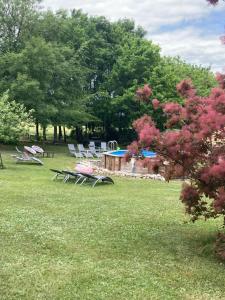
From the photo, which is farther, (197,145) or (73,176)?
(73,176)

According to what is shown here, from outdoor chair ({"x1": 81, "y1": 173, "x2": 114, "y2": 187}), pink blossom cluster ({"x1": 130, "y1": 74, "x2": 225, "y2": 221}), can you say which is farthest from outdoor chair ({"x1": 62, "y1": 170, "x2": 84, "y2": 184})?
pink blossom cluster ({"x1": 130, "y1": 74, "x2": 225, "y2": 221})

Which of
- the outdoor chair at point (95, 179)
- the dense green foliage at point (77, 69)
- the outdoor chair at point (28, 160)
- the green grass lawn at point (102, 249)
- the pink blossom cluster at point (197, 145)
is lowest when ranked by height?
the green grass lawn at point (102, 249)

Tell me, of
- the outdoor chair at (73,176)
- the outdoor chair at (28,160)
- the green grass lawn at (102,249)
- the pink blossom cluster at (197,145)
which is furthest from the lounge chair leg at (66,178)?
the pink blossom cluster at (197,145)

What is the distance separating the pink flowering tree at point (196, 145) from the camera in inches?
312

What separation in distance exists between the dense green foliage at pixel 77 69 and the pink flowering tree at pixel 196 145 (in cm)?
2099

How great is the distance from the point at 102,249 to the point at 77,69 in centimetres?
2709

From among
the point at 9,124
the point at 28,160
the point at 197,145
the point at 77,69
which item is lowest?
the point at 28,160

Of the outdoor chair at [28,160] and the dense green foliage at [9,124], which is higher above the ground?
the dense green foliage at [9,124]

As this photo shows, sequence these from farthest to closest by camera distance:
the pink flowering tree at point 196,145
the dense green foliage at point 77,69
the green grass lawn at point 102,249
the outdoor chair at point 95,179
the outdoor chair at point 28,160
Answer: the dense green foliage at point 77,69 → the outdoor chair at point 28,160 → the outdoor chair at point 95,179 → the pink flowering tree at point 196,145 → the green grass lawn at point 102,249

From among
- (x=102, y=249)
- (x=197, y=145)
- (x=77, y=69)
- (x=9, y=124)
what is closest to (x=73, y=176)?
(x=9, y=124)

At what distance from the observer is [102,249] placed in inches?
334

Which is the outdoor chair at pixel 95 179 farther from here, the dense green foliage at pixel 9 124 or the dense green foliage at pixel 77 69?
the dense green foliage at pixel 77 69

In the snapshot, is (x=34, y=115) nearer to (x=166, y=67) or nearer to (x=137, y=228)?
(x=166, y=67)

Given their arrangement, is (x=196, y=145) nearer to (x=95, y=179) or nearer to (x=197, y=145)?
(x=197, y=145)
